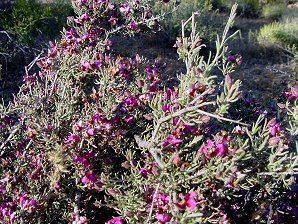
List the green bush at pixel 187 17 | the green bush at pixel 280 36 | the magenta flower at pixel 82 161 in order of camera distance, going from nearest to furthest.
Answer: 1. the magenta flower at pixel 82 161
2. the green bush at pixel 187 17
3. the green bush at pixel 280 36

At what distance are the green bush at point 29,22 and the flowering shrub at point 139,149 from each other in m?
2.81

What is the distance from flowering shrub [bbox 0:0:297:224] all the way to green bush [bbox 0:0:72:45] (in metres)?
2.81

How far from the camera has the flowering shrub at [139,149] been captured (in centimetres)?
155

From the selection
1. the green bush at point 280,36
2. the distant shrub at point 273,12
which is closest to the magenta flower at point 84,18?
the green bush at point 280,36

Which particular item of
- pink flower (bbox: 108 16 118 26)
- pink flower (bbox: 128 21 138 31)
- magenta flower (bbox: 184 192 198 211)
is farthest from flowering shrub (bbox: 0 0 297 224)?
pink flower (bbox: 128 21 138 31)

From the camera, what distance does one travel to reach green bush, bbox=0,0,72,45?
508 cm

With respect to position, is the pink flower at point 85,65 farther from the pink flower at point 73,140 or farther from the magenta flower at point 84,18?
the magenta flower at point 84,18

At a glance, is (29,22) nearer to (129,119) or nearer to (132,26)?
(132,26)

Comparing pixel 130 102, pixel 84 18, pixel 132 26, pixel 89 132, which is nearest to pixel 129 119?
pixel 130 102

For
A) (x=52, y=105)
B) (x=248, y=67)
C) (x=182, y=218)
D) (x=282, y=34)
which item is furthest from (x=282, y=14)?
(x=182, y=218)

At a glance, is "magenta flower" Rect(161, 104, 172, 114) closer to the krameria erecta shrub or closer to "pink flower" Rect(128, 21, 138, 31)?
the krameria erecta shrub

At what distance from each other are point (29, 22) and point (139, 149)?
3.88 m

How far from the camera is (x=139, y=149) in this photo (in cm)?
195

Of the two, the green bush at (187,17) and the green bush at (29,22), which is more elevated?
the green bush at (29,22)
